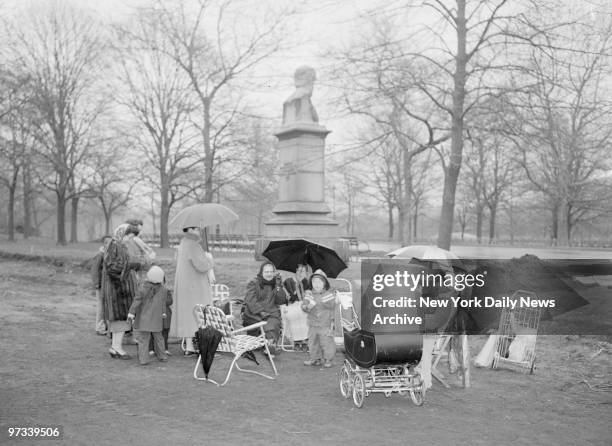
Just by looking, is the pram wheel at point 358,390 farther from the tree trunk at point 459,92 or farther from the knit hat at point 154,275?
the tree trunk at point 459,92

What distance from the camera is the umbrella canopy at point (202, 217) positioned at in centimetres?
785

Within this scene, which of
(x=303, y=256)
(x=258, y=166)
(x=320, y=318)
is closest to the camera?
(x=320, y=318)

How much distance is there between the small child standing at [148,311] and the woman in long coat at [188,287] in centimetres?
55

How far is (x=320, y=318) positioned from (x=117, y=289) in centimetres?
289

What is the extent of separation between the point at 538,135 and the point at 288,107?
7.76 metres

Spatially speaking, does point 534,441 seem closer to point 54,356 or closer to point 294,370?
point 294,370

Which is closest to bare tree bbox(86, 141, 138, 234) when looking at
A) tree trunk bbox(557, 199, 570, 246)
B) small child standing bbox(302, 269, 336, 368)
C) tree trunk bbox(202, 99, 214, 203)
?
tree trunk bbox(202, 99, 214, 203)

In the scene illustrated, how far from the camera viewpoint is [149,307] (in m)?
7.38

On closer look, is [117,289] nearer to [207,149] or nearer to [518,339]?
[518,339]

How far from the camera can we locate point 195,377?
22.0 ft

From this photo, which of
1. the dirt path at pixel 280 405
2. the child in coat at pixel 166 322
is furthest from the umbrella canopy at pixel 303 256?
the child in coat at pixel 166 322

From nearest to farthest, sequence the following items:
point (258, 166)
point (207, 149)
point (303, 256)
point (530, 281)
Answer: point (303, 256) → point (530, 281) → point (207, 149) → point (258, 166)

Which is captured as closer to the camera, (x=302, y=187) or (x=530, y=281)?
(x=530, y=281)

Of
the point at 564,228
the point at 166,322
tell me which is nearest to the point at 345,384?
the point at 166,322
